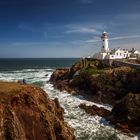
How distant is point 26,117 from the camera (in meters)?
18.2

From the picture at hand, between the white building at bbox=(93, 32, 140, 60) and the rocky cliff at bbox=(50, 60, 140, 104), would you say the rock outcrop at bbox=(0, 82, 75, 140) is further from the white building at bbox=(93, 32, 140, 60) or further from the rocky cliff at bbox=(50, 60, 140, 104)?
the white building at bbox=(93, 32, 140, 60)

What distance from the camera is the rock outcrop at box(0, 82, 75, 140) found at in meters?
17.0

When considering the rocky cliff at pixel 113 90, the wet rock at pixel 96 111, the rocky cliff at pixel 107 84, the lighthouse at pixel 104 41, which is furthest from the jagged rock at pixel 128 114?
the lighthouse at pixel 104 41

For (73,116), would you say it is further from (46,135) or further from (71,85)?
(71,85)

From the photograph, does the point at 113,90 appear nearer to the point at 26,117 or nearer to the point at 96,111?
the point at 96,111

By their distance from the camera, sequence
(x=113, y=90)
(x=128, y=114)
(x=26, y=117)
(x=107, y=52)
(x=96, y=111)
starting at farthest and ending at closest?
(x=107, y=52) → (x=113, y=90) → (x=96, y=111) → (x=128, y=114) → (x=26, y=117)

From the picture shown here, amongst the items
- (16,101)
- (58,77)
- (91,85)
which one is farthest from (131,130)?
(58,77)

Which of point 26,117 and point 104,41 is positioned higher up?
point 104,41

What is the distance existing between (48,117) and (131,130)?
1181 cm

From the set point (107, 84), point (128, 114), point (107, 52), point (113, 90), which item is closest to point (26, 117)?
point (128, 114)

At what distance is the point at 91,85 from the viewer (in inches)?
1885

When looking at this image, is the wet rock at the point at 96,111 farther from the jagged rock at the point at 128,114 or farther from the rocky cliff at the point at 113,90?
the jagged rock at the point at 128,114

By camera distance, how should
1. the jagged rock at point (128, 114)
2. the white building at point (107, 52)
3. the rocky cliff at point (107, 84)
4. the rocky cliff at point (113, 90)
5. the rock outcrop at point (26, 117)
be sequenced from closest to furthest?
the rock outcrop at point (26, 117) → the jagged rock at point (128, 114) → the rocky cliff at point (113, 90) → the rocky cliff at point (107, 84) → the white building at point (107, 52)

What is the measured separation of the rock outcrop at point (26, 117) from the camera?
16969 millimetres
